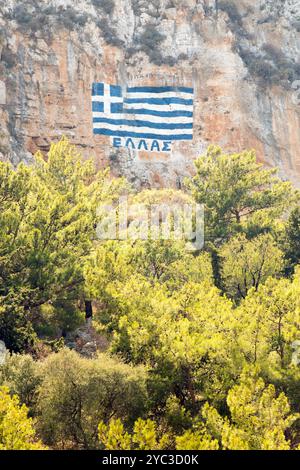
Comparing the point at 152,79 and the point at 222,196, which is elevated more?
the point at 152,79

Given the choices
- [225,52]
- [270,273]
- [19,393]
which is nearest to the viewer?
[19,393]

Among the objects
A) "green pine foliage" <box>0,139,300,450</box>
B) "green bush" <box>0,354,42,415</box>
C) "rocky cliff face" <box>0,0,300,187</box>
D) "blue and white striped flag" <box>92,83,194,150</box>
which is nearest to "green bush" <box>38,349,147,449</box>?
"green pine foliage" <box>0,139,300,450</box>

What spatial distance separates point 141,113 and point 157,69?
556 cm

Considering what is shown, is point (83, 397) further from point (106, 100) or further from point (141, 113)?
point (106, 100)

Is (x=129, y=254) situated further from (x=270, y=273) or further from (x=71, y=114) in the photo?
(x=71, y=114)

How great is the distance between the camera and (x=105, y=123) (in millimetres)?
46094

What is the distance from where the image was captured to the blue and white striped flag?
1816 inches

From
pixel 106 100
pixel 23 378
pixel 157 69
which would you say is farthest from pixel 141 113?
pixel 23 378

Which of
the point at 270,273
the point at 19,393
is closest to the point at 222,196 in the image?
the point at 270,273

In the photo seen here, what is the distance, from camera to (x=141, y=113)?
46469 mm

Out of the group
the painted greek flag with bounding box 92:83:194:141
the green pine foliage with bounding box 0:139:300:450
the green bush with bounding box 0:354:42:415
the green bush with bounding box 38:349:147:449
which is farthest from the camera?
the painted greek flag with bounding box 92:83:194:141

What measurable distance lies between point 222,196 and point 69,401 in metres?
18.4

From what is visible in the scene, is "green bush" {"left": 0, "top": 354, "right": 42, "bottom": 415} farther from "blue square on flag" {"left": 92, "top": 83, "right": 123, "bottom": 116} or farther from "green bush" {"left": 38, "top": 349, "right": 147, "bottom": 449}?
"blue square on flag" {"left": 92, "top": 83, "right": 123, "bottom": 116}

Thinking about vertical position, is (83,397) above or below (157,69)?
below
